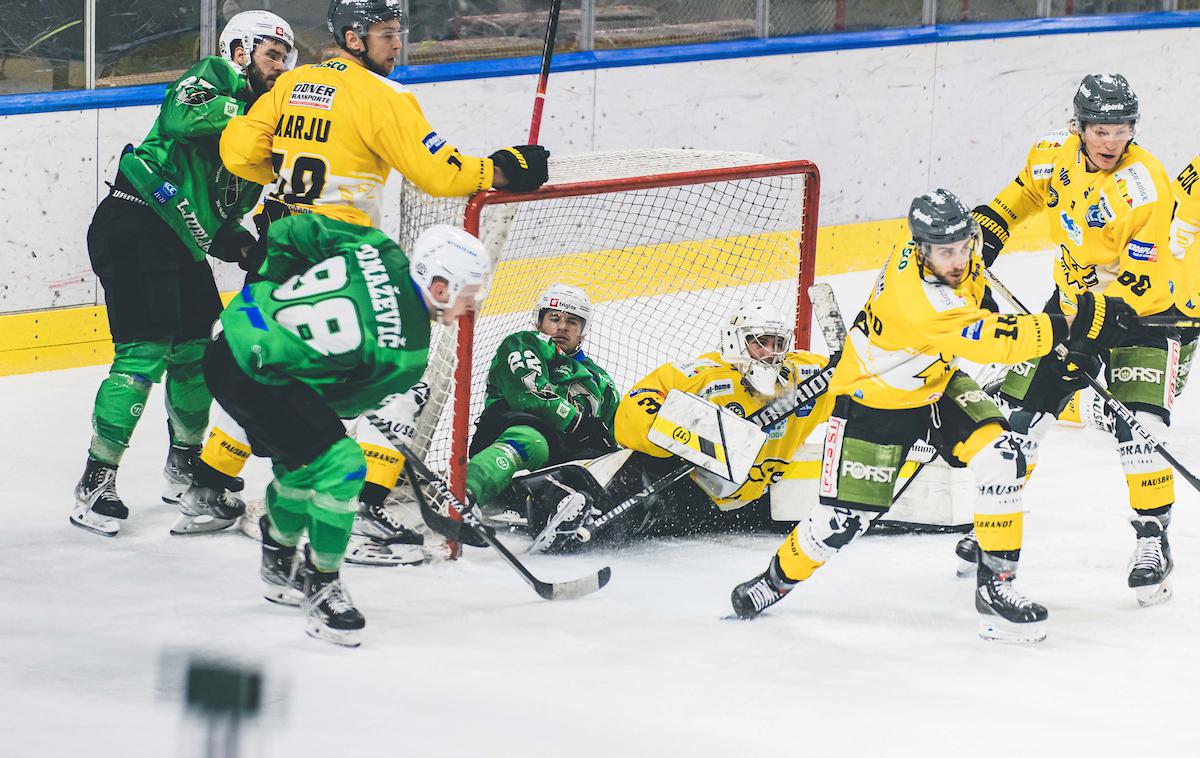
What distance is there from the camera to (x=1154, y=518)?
15.0 ft

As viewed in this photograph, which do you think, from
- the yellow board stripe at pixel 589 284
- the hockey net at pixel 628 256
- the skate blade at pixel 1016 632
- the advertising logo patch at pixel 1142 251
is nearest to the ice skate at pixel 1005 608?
the skate blade at pixel 1016 632

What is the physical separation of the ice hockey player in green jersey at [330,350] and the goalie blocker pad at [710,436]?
0.85 meters

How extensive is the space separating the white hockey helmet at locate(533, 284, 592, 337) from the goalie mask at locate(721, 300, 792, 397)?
0.48m

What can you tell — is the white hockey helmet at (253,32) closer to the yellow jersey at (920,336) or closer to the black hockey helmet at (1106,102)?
the yellow jersey at (920,336)

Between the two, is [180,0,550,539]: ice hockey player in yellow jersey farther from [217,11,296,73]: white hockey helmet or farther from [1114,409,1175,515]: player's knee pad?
[1114,409,1175,515]: player's knee pad

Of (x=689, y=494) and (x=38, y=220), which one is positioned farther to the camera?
(x=38, y=220)

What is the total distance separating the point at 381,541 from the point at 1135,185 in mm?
2105

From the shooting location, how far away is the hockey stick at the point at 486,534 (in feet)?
14.0

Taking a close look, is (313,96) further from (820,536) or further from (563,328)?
(820,536)

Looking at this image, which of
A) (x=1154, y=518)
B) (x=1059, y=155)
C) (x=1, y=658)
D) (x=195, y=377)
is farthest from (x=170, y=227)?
(x=1154, y=518)

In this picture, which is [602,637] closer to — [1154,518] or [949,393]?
[949,393]

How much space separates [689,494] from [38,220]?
8.42 ft

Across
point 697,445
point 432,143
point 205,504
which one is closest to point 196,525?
point 205,504

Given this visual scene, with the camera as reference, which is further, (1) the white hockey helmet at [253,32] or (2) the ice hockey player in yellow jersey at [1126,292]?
(1) the white hockey helmet at [253,32]
